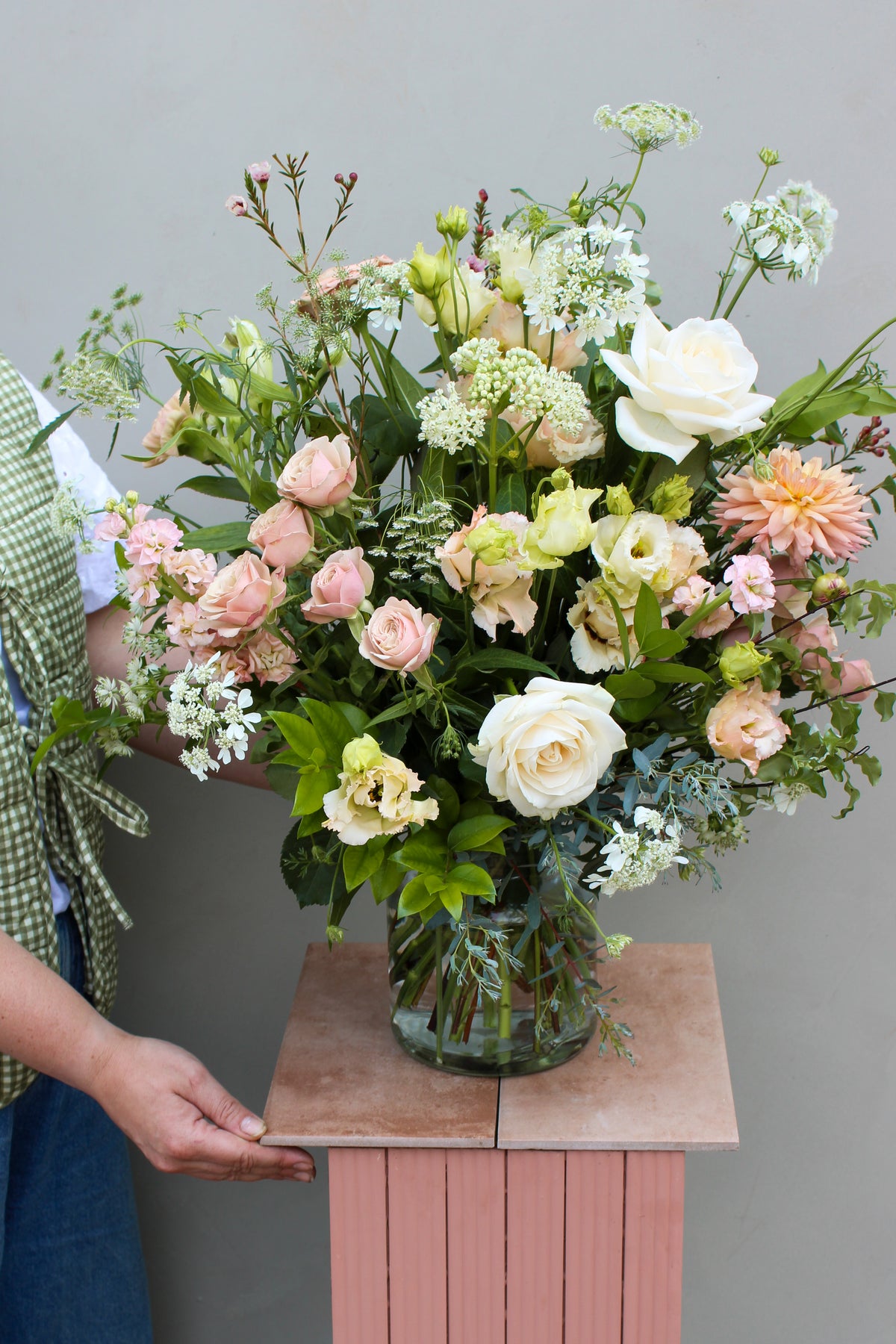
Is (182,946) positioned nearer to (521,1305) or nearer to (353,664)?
(521,1305)

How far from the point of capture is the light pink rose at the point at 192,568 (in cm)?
71

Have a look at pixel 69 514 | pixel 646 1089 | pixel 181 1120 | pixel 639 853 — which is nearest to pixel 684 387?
pixel 639 853

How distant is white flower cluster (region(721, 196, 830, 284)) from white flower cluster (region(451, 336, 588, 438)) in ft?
0.55

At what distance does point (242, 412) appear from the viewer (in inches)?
30.4

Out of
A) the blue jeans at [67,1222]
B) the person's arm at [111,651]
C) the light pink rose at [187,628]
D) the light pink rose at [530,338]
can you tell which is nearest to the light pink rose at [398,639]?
the light pink rose at [187,628]

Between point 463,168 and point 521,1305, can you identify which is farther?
point 463,168

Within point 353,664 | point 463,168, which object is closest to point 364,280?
point 353,664

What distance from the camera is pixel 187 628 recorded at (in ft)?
2.32

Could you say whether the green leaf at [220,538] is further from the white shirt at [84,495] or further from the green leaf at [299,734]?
the white shirt at [84,495]

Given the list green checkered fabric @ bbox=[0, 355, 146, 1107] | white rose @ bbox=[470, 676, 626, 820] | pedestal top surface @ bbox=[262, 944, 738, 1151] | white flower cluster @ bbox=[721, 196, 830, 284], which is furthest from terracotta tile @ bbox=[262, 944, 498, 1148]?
white flower cluster @ bbox=[721, 196, 830, 284]

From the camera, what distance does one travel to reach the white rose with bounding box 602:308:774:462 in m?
0.67

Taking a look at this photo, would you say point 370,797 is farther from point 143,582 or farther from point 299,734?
point 143,582

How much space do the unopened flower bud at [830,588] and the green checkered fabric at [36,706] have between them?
0.58 metres

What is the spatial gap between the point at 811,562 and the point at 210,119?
0.78 metres
